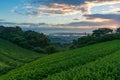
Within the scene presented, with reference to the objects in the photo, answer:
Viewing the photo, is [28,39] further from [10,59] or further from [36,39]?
[10,59]

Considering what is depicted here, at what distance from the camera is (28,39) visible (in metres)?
116

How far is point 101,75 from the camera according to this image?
19891 millimetres

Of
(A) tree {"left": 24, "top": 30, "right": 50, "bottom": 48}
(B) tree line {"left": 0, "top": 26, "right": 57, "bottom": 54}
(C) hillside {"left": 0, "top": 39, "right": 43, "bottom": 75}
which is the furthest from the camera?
(A) tree {"left": 24, "top": 30, "right": 50, "bottom": 48}

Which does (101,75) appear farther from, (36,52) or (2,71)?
(36,52)

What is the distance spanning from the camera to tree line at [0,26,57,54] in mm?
107688

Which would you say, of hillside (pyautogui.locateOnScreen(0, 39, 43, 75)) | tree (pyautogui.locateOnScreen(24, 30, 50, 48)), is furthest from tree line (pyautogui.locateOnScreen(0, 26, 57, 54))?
hillside (pyautogui.locateOnScreen(0, 39, 43, 75))

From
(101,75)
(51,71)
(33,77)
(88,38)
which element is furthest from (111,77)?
(88,38)

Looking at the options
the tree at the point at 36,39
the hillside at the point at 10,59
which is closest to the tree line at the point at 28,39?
the tree at the point at 36,39

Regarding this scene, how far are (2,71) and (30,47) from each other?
6286cm

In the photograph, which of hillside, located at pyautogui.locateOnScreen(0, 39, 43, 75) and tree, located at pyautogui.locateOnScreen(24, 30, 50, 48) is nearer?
hillside, located at pyautogui.locateOnScreen(0, 39, 43, 75)

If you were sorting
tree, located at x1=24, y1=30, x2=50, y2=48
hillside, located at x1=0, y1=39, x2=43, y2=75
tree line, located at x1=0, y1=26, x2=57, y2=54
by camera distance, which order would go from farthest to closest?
tree, located at x1=24, y1=30, x2=50, y2=48 → tree line, located at x1=0, y1=26, x2=57, y2=54 → hillside, located at x1=0, y1=39, x2=43, y2=75

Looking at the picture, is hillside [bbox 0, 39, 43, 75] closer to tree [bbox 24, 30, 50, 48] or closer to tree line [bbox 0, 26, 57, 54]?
tree line [bbox 0, 26, 57, 54]

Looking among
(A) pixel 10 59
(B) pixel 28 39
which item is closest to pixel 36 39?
(B) pixel 28 39

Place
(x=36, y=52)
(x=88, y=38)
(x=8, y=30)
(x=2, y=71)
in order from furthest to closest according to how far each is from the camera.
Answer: (x=8, y=30) → (x=36, y=52) → (x=88, y=38) → (x=2, y=71)
